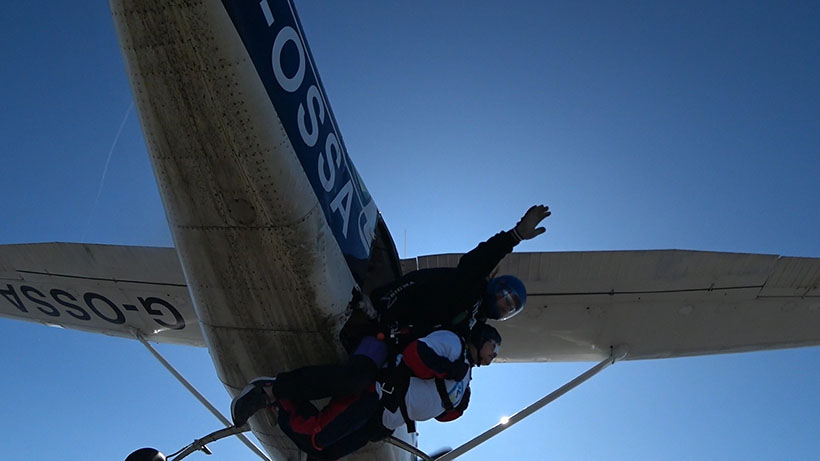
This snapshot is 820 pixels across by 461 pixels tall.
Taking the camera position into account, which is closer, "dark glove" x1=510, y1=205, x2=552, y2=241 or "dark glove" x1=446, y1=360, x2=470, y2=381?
"dark glove" x1=446, y1=360, x2=470, y2=381

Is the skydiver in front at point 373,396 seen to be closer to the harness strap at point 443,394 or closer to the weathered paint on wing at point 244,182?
the harness strap at point 443,394

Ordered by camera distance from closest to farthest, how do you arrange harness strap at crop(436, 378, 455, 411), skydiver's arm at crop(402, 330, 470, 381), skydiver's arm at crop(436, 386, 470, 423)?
skydiver's arm at crop(402, 330, 470, 381)
harness strap at crop(436, 378, 455, 411)
skydiver's arm at crop(436, 386, 470, 423)

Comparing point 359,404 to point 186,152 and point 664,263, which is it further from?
point 664,263

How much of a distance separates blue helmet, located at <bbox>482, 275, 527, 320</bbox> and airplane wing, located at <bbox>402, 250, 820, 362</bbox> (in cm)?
167

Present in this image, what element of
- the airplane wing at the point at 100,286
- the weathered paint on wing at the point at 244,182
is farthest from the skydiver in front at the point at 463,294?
the airplane wing at the point at 100,286

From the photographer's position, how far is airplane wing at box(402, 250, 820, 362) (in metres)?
6.04

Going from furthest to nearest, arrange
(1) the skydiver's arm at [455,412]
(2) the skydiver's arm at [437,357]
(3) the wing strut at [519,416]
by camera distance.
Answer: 1. (3) the wing strut at [519,416]
2. (1) the skydiver's arm at [455,412]
3. (2) the skydiver's arm at [437,357]

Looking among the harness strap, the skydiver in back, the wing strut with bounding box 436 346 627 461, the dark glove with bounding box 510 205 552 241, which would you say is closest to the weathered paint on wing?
the skydiver in back

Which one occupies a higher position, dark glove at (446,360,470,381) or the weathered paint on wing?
the weathered paint on wing

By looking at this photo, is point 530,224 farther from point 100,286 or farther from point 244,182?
point 100,286

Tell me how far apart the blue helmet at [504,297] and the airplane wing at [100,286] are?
12.3 feet

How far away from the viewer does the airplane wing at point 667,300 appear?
19.8ft

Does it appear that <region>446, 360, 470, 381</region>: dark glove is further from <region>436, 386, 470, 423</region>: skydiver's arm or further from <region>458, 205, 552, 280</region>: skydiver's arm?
<region>458, 205, 552, 280</region>: skydiver's arm

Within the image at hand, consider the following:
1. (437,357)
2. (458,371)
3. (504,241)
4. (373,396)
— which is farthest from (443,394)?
(504,241)
